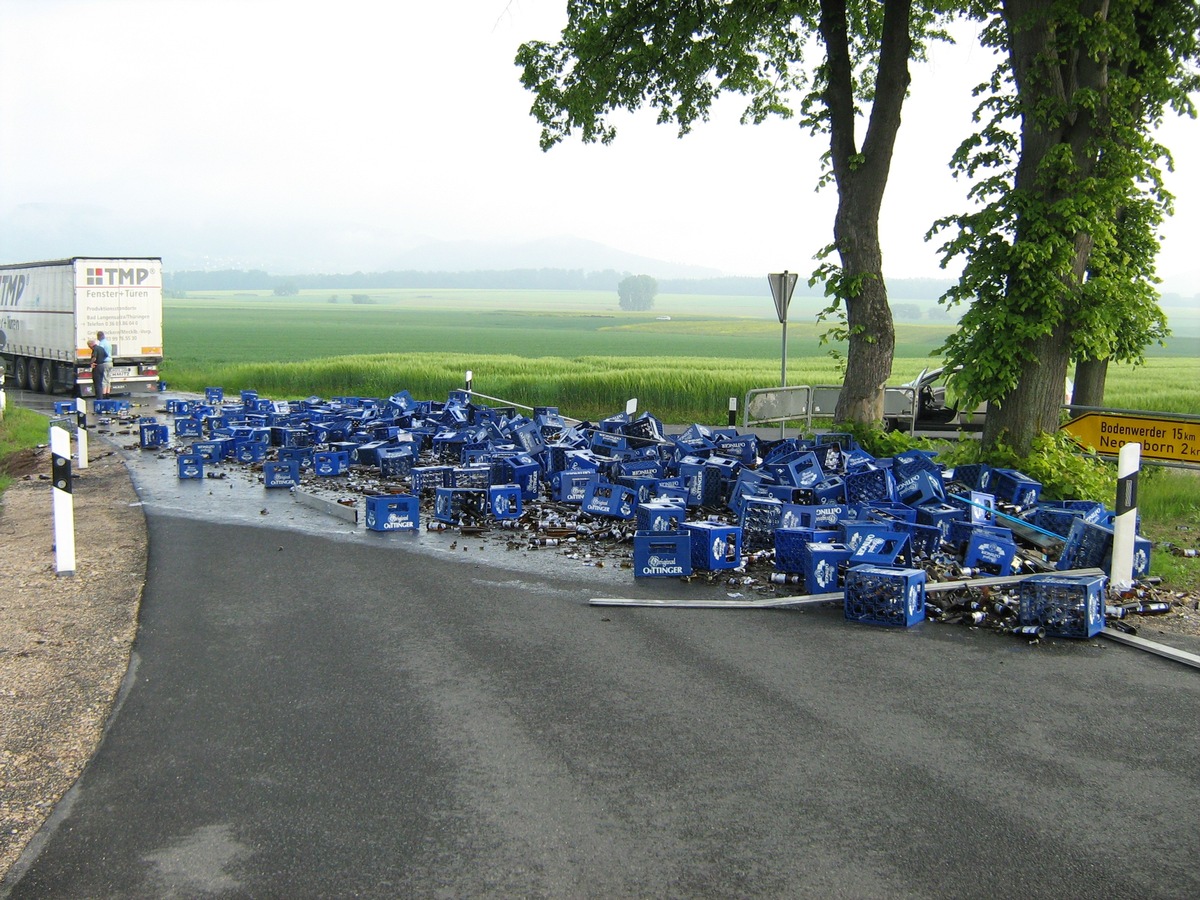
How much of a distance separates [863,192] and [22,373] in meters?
30.7

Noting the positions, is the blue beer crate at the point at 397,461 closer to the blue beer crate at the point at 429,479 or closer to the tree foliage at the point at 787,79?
the blue beer crate at the point at 429,479

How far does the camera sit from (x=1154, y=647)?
7988 mm

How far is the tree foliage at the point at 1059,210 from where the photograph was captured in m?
14.0

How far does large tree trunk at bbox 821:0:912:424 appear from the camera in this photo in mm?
17609

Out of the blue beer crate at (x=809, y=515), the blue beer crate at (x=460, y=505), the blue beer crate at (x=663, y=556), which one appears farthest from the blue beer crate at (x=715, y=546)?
the blue beer crate at (x=460, y=505)

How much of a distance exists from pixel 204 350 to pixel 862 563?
71790 mm

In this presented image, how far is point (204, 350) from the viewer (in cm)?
7450

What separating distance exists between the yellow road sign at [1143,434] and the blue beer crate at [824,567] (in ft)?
19.5

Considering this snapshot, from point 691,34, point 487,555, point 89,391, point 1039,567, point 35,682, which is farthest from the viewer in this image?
point 89,391

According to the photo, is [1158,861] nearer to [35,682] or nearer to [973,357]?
[35,682]

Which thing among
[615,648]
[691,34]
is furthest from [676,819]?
[691,34]

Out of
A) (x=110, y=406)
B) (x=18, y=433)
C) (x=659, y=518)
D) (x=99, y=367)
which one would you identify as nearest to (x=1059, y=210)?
(x=659, y=518)

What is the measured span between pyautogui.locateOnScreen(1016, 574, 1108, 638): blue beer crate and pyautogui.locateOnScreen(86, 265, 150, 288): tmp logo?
3013cm

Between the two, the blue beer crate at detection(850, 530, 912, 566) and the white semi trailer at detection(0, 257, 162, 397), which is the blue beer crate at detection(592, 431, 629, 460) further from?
the white semi trailer at detection(0, 257, 162, 397)
